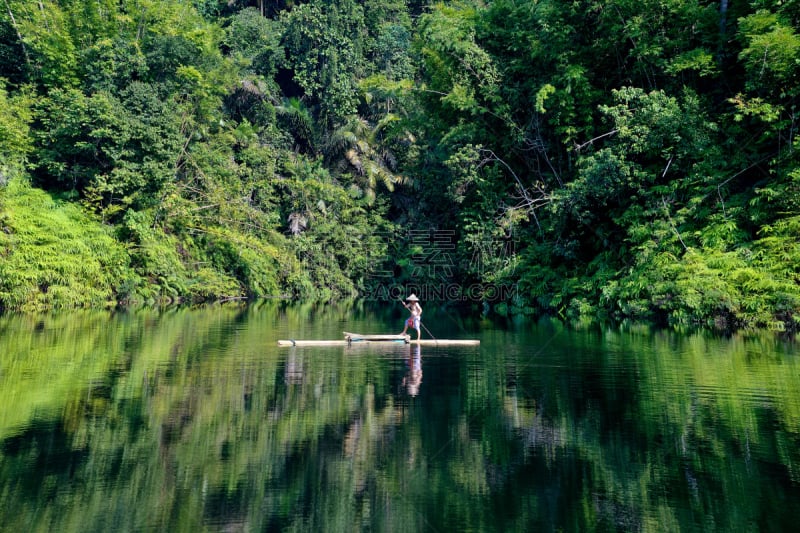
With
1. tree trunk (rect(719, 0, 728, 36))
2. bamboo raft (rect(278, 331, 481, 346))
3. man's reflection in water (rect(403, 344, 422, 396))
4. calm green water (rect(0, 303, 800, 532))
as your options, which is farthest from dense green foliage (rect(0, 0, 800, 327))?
calm green water (rect(0, 303, 800, 532))

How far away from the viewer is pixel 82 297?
2888 centimetres

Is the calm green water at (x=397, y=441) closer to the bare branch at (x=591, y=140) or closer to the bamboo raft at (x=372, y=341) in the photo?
the bamboo raft at (x=372, y=341)

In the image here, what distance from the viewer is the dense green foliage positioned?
24078mm

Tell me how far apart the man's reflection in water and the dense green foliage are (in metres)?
9.91

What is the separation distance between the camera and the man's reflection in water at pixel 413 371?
11.8m

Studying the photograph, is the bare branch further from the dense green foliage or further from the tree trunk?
the tree trunk

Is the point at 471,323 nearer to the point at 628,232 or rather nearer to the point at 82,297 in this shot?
the point at 628,232

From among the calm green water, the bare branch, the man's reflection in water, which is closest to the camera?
the calm green water

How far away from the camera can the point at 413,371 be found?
13.7 m

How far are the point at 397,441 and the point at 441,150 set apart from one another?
105 ft

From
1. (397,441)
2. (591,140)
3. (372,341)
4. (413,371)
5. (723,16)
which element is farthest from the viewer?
(591,140)

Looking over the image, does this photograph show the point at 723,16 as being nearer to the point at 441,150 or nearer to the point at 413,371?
the point at 441,150

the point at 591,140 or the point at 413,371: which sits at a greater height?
the point at 591,140

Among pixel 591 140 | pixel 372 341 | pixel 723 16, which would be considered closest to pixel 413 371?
pixel 372 341
